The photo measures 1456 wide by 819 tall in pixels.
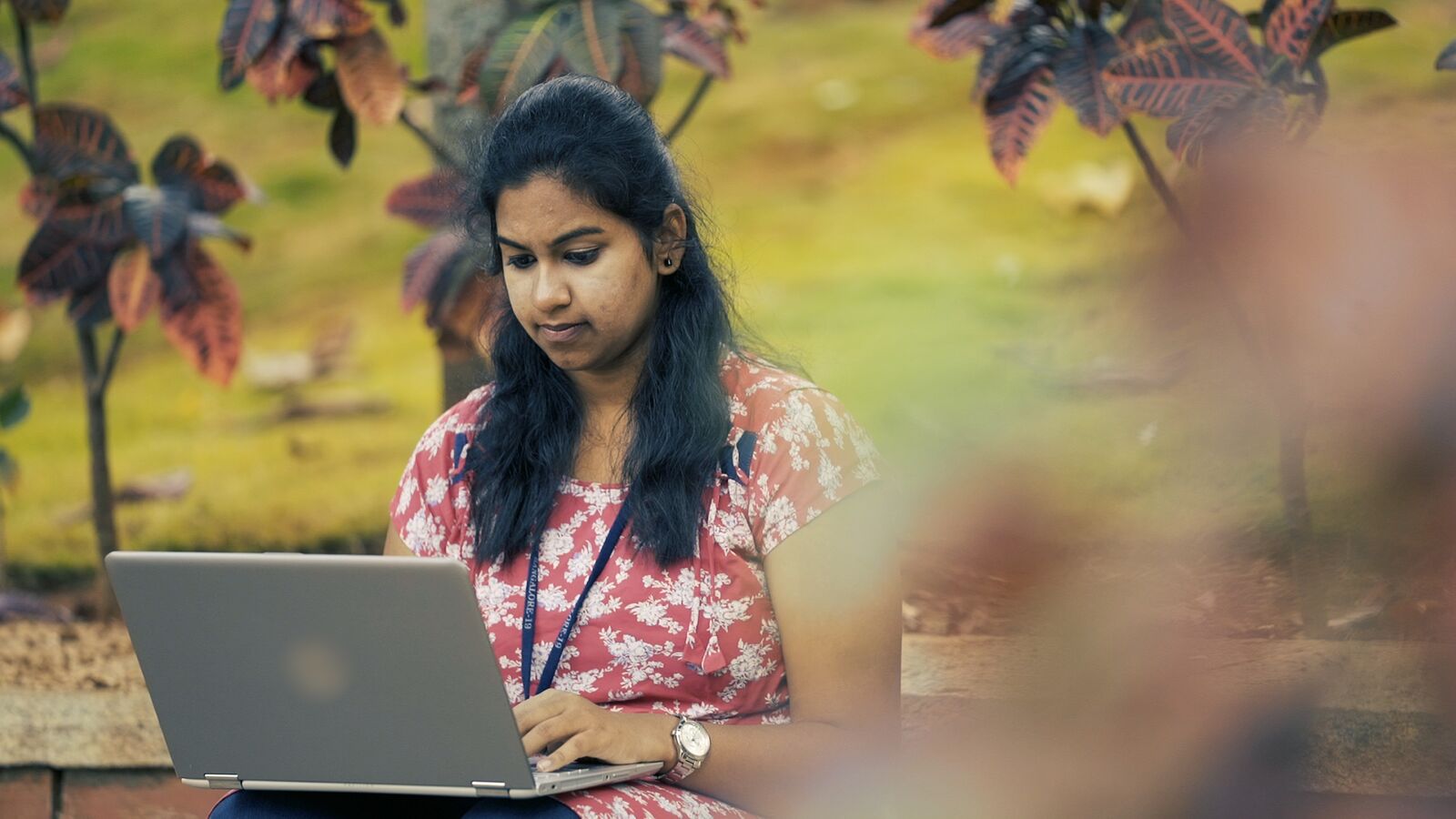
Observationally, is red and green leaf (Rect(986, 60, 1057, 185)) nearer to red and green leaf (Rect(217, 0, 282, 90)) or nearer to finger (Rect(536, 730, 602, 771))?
red and green leaf (Rect(217, 0, 282, 90))

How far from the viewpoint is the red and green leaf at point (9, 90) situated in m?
3.16

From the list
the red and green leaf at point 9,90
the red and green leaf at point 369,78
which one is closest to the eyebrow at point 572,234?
the red and green leaf at point 369,78

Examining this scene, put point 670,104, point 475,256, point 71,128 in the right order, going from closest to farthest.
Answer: point 475,256
point 71,128
point 670,104

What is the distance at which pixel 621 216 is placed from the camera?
204 centimetres

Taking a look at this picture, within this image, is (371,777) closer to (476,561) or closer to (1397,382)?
(476,561)

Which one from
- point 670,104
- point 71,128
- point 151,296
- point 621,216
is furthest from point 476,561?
point 670,104

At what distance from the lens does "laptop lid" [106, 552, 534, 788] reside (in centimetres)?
171

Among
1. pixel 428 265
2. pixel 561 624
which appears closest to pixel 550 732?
pixel 561 624

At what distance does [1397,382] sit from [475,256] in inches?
64.9

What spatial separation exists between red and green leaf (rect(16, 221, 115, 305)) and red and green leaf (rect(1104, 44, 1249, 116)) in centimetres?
186

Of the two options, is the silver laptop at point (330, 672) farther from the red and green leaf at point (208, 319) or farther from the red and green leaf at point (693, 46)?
the red and green leaf at point (693, 46)

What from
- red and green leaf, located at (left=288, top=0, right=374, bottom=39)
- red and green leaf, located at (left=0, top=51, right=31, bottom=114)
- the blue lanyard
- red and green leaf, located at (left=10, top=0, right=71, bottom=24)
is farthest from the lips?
red and green leaf, located at (left=10, top=0, right=71, bottom=24)

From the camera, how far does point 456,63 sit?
3133 millimetres

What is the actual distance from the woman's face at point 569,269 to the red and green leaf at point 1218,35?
1.01 metres
